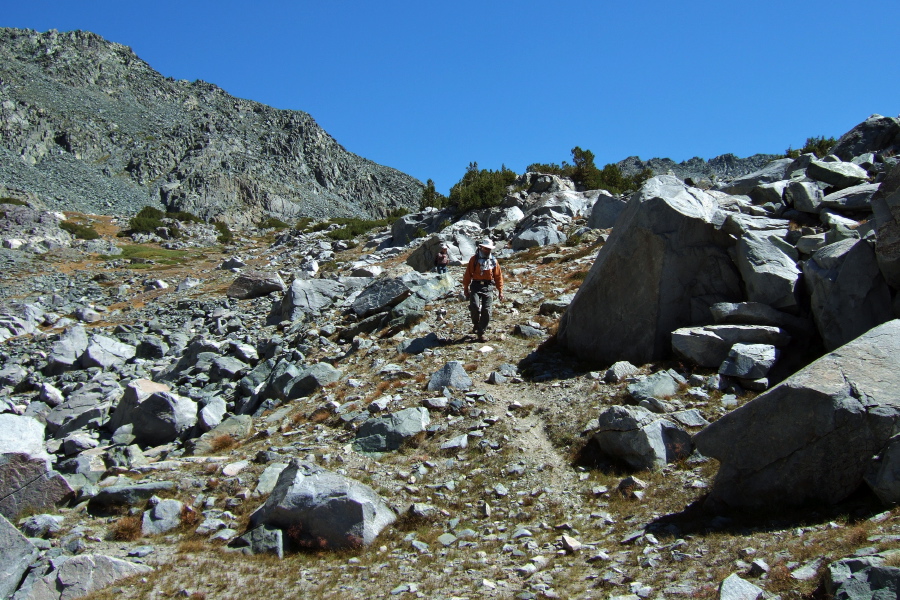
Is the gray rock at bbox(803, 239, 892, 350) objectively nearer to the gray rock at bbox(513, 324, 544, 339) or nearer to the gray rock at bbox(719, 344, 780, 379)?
the gray rock at bbox(719, 344, 780, 379)

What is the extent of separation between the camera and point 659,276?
1027 cm

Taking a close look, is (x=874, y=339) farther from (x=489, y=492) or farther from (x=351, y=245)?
(x=351, y=245)

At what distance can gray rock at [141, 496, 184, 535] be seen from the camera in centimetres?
739

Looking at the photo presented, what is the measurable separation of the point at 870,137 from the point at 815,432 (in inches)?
755

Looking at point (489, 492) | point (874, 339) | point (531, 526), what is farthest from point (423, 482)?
point (874, 339)

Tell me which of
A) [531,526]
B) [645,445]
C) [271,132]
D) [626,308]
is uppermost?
[271,132]

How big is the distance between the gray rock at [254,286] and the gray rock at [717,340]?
2146 centimetres

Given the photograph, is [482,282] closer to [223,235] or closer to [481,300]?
[481,300]

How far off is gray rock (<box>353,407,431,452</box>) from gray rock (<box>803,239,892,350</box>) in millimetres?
6466

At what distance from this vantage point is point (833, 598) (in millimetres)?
3977

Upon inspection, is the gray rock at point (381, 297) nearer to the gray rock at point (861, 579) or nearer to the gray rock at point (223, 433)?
the gray rock at point (223, 433)

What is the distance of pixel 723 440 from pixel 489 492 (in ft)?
10.1

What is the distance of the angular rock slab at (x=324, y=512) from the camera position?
22.5ft

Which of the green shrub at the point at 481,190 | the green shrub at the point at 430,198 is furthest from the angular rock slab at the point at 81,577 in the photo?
the green shrub at the point at 430,198
